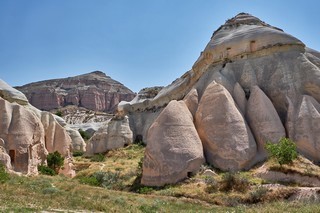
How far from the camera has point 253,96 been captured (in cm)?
2505

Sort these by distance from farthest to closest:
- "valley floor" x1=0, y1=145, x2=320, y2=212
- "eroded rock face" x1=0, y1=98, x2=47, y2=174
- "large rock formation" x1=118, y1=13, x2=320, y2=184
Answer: "eroded rock face" x1=0, y1=98, x2=47, y2=174
"large rock formation" x1=118, y1=13, x2=320, y2=184
"valley floor" x1=0, y1=145, x2=320, y2=212

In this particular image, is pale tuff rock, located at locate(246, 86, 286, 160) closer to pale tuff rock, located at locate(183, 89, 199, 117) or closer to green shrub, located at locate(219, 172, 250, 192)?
green shrub, located at locate(219, 172, 250, 192)

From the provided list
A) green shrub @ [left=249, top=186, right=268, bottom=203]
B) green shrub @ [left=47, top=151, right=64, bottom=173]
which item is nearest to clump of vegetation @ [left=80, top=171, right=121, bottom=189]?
green shrub @ [left=47, top=151, right=64, bottom=173]

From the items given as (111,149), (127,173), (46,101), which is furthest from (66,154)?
(46,101)

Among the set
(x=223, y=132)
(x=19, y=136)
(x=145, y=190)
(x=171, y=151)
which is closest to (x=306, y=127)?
(x=223, y=132)

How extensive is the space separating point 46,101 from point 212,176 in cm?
10817

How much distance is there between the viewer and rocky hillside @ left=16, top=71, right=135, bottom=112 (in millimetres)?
122375

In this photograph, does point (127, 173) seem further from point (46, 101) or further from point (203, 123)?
point (46, 101)

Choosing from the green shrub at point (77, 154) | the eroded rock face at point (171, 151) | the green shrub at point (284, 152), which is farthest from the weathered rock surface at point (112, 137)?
the green shrub at point (284, 152)

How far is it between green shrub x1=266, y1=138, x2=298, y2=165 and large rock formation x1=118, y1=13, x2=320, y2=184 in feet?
6.03

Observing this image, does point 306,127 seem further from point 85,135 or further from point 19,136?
point 85,135

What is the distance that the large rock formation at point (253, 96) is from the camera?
22500mm

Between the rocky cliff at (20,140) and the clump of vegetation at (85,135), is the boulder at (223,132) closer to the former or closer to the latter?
the rocky cliff at (20,140)

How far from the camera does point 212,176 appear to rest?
20891 mm
